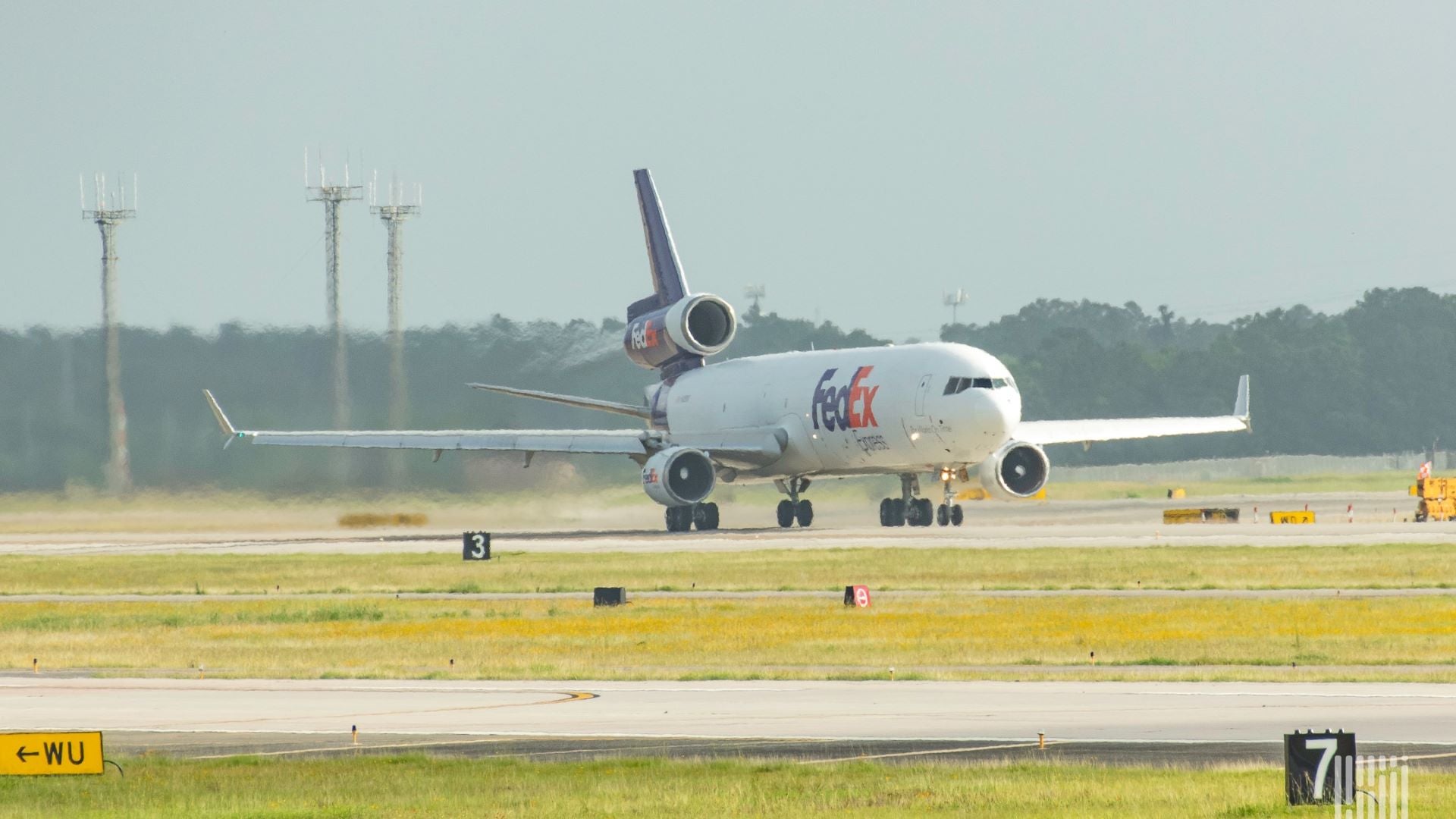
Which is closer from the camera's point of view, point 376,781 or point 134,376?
point 376,781

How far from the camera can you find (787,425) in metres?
68.5

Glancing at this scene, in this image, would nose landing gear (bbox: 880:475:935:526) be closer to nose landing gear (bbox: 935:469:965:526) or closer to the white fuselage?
nose landing gear (bbox: 935:469:965:526)

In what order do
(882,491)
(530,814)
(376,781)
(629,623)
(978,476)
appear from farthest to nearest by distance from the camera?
(882,491) < (978,476) < (629,623) < (376,781) < (530,814)

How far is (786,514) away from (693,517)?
315 cm

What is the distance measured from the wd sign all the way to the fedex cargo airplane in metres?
44.9

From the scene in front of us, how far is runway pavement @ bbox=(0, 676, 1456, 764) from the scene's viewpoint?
19547mm

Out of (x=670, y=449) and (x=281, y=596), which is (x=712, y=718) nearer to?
(x=281, y=596)

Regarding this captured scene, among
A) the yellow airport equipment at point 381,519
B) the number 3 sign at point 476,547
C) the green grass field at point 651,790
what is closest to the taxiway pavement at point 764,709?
the green grass field at point 651,790

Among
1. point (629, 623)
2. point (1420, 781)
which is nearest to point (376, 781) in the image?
point (1420, 781)

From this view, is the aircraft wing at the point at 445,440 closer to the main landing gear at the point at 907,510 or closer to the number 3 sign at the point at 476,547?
the main landing gear at the point at 907,510

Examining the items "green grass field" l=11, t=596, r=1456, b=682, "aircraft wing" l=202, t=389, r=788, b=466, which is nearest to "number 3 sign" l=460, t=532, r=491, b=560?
"green grass field" l=11, t=596, r=1456, b=682

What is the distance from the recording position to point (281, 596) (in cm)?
4453

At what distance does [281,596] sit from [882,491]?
37.2 meters

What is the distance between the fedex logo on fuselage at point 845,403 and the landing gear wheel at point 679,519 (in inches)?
207
